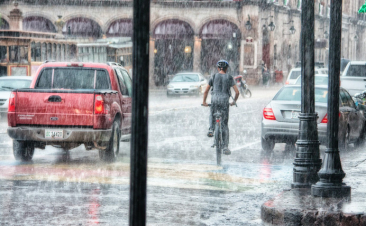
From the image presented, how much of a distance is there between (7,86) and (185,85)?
1587cm

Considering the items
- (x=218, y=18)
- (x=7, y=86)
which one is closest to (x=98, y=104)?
(x=7, y=86)

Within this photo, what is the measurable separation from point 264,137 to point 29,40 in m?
17.7

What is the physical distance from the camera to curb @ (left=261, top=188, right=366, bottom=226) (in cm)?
702

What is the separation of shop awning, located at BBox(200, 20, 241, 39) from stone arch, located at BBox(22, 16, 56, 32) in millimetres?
11160

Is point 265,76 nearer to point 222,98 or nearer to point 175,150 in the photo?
point 175,150

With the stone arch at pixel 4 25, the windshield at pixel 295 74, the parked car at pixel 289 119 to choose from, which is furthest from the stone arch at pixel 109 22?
the parked car at pixel 289 119

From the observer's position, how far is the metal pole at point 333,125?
8.16 metres

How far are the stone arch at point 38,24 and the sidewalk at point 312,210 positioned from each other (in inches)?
1722

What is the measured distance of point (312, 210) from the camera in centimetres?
723

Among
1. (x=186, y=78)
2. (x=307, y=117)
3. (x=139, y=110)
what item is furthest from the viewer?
(x=186, y=78)

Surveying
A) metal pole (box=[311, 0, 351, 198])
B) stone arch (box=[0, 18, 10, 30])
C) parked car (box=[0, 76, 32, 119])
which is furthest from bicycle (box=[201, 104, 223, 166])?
stone arch (box=[0, 18, 10, 30])

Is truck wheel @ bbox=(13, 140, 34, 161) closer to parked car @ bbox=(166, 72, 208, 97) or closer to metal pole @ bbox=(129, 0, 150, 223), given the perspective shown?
metal pole @ bbox=(129, 0, 150, 223)

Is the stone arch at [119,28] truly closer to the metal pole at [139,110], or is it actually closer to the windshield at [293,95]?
the windshield at [293,95]

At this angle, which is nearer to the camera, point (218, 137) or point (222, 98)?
point (218, 137)
